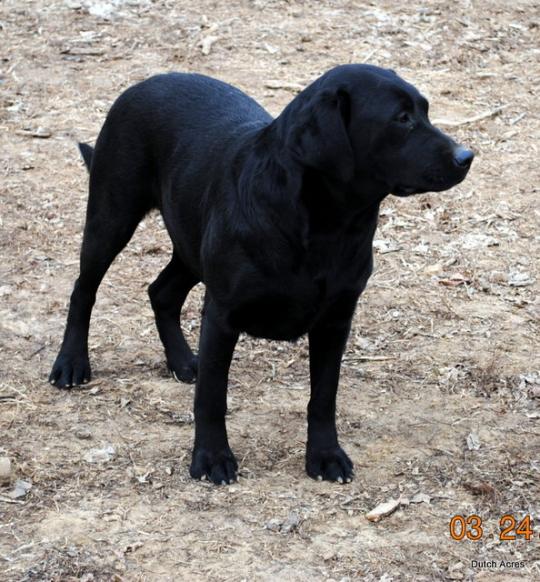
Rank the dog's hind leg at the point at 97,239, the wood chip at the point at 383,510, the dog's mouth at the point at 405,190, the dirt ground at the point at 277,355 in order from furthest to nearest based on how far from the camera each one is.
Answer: the dog's hind leg at the point at 97,239 → the wood chip at the point at 383,510 → the dirt ground at the point at 277,355 → the dog's mouth at the point at 405,190

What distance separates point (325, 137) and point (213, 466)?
4.97ft

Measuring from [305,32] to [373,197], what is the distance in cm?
596

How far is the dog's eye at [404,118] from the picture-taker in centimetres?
408

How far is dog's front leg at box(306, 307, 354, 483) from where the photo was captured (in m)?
4.65

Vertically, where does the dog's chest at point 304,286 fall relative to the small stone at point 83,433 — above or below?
above

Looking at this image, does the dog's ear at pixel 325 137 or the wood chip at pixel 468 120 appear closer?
the dog's ear at pixel 325 137

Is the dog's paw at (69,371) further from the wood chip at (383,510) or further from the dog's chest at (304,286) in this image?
the wood chip at (383,510)

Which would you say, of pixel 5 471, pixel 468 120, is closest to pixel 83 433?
pixel 5 471

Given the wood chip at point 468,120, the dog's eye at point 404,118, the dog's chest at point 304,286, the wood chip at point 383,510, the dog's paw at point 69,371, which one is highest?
the dog's eye at point 404,118

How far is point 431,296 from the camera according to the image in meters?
6.51

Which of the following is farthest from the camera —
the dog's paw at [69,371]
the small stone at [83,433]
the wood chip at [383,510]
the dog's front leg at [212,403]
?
the dog's paw at [69,371]

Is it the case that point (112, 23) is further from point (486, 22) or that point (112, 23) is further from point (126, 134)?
point (126, 134)

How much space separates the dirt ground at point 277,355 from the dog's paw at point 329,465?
5 centimetres

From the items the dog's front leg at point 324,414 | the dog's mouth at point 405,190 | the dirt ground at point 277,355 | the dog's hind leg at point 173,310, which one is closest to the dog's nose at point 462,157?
the dog's mouth at point 405,190
